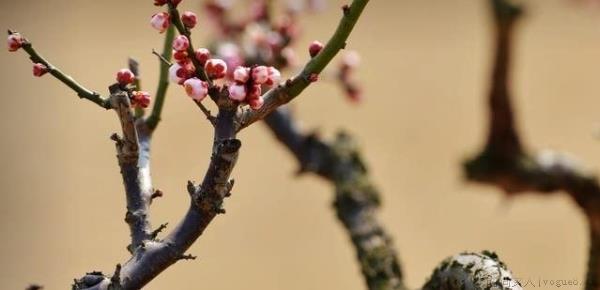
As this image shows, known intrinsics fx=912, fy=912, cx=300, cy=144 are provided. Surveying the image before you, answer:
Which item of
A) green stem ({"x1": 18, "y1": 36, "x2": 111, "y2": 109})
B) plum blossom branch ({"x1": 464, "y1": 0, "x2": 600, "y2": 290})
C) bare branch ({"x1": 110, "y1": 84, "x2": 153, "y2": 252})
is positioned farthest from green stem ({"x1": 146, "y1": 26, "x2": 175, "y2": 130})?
plum blossom branch ({"x1": 464, "y1": 0, "x2": 600, "y2": 290})

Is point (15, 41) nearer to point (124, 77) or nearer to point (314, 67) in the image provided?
point (124, 77)

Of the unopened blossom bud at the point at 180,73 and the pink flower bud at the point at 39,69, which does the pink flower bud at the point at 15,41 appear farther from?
the unopened blossom bud at the point at 180,73

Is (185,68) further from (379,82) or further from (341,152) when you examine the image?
(379,82)

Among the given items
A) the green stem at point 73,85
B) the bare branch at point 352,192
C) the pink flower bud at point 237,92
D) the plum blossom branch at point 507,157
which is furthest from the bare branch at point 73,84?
the plum blossom branch at point 507,157

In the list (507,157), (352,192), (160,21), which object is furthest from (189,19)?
(507,157)

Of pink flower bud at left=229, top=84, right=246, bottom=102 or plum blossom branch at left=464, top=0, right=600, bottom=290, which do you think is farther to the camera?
plum blossom branch at left=464, top=0, right=600, bottom=290

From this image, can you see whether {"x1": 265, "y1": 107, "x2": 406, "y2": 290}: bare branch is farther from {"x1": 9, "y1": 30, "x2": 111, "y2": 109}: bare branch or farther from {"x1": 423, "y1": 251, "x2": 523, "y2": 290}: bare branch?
{"x1": 9, "y1": 30, "x2": 111, "y2": 109}: bare branch
